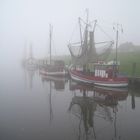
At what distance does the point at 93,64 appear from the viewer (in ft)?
41.4

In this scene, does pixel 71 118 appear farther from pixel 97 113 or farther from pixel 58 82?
pixel 58 82

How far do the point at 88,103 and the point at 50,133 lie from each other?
120 inches

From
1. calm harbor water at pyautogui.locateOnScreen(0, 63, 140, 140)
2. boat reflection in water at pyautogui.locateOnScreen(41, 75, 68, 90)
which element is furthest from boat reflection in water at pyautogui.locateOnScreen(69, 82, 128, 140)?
boat reflection in water at pyautogui.locateOnScreen(41, 75, 68, 90)

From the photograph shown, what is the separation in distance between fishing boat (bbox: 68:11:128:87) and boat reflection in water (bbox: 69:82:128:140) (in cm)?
151

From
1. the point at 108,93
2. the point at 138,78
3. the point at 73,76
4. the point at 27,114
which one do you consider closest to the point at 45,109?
the point at 27,114

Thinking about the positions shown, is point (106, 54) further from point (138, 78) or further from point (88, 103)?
point (88, 103)

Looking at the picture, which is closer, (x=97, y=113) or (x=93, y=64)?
(x=97, y=113)

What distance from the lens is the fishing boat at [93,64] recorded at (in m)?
10.8

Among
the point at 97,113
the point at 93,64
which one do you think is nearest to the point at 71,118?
the point at 97,113

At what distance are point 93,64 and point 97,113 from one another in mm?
6665

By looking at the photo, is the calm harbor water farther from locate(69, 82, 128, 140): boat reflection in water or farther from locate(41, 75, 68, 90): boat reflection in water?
locate(41, 75, 68, 90): boat reflection in water

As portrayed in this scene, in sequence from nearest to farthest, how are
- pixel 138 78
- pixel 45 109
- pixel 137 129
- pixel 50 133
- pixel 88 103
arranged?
pixel 50 133 → pixel 137 129 → pixel 45 109 → pixel 88 103 → pixel 138 78

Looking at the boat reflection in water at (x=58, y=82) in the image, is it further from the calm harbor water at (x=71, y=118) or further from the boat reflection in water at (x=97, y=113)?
the calm harbor water at (x=71, y=118)

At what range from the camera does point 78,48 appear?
1452cm
